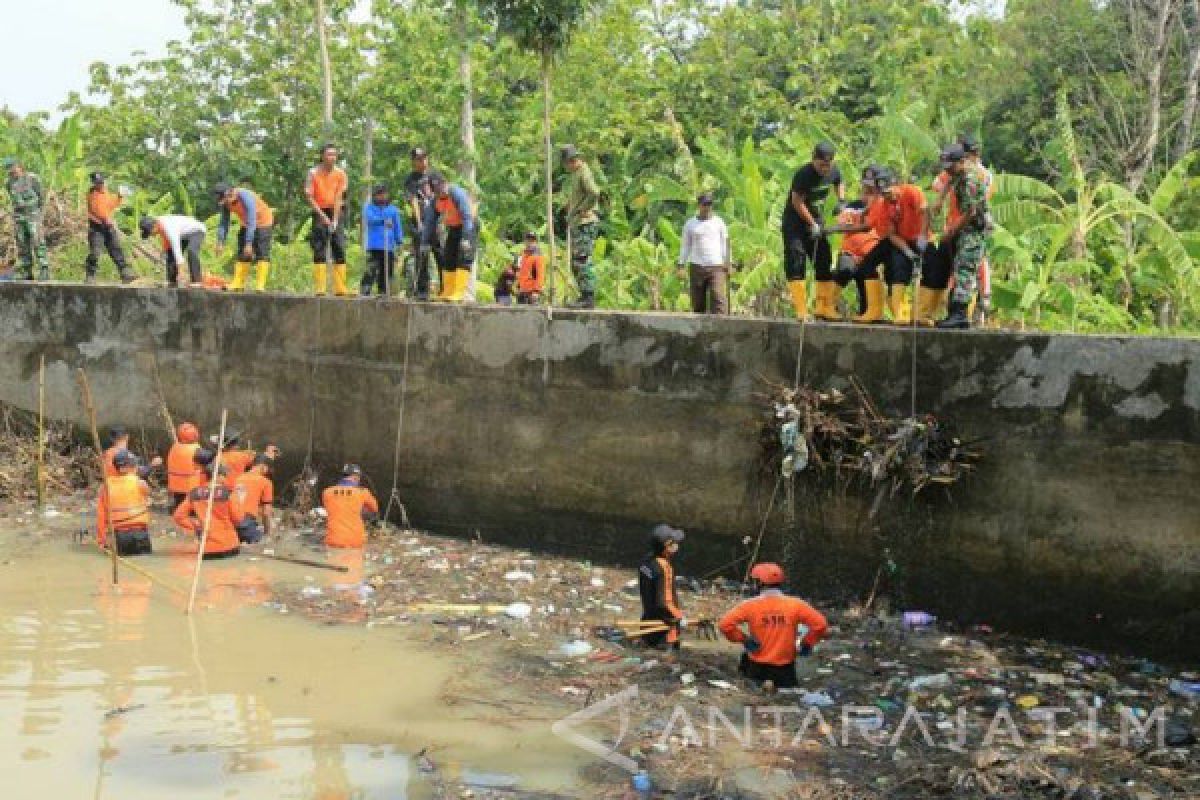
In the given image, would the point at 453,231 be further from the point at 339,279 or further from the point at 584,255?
the point at 339,279

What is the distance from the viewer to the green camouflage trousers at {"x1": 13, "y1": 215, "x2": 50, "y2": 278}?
1459cm

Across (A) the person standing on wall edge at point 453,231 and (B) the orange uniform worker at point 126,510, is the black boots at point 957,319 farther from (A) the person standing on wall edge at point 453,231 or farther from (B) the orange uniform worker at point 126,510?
(B) the orange uniform worker at point 126,510

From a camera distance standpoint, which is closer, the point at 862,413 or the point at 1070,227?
the point at 862,413

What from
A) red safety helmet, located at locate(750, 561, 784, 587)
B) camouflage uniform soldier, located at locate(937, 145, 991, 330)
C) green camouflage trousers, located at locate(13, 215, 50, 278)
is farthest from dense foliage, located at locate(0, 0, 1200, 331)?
red safety helmet, located at locate(750, 561, 784, 587)

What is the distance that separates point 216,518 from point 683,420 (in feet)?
13.5

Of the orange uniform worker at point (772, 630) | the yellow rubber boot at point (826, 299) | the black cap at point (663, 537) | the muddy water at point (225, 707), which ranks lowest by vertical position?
the muddy water at point (225, 707)

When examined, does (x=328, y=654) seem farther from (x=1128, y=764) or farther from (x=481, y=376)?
(x=1128, y=764)

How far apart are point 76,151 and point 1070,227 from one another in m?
16.0

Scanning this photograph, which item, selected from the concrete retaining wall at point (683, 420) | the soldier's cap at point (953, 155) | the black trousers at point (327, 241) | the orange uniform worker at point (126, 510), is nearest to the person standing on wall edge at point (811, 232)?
the concrete retaining wall at point (683, 420)

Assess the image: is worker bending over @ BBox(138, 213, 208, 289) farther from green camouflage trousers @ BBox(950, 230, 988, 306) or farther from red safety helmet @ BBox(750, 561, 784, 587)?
green camouflage trousers @ BBox(950, 230, 988, 306)

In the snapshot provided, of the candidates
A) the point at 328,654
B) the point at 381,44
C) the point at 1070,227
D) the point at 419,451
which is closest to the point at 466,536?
the point at 419,451

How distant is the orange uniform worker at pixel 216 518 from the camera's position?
1048cm

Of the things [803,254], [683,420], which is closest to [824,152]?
[803,254]

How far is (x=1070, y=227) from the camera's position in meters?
11.0
